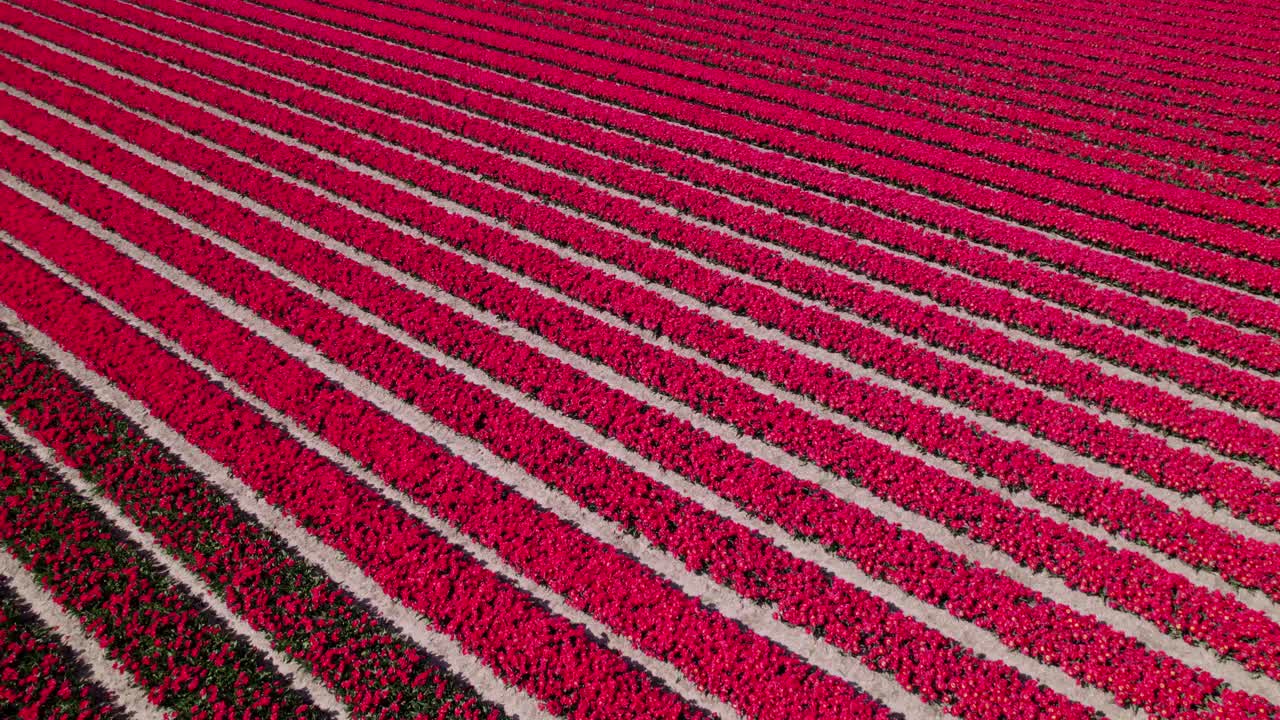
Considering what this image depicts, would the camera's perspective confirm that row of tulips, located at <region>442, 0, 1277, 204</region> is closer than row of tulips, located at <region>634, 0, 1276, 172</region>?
Yes

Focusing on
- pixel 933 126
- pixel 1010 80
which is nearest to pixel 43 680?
pixel 933 126

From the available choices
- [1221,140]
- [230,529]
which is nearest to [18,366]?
[230,529]

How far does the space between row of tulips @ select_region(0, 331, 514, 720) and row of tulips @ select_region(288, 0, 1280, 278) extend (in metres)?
14.9

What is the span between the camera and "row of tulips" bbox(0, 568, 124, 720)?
802cm

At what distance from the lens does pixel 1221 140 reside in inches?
728

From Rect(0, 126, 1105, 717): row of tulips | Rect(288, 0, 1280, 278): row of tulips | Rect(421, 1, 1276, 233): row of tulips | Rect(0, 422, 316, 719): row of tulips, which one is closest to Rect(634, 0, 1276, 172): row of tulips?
Rect(421, 1, 1276, 233): row of tulips

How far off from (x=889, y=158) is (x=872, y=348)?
25.6ft

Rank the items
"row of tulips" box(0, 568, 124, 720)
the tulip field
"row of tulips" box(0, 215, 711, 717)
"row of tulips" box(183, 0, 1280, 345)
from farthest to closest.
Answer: "row of tulips" box(183, 0, 1280, 345)
the tulip field
"row of tulips" box(0, 215, 711, 717)
"row of tulips" box(0, 568, 124, 720)

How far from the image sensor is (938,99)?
820 inches

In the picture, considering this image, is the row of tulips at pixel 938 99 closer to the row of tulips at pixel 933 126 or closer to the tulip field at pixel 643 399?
the row of tulips at pixel 933 126

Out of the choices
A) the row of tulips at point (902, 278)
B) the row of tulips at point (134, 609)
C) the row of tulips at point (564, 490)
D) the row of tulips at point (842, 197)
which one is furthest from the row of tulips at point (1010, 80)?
the row of tulips at point (134, 609)

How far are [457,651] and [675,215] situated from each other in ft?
35.5

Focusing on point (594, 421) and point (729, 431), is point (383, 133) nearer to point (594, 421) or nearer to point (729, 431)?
point (594, 421)

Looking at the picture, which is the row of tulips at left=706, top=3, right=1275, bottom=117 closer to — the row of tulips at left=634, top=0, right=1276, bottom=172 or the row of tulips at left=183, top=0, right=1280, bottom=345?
the row of tulips at left=634, top=0, right=1276, bottom=172
